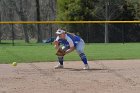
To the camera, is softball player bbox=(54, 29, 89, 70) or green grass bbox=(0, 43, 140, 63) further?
green grass bbox=(0, 43, 140, 63)

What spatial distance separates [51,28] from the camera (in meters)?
39.2

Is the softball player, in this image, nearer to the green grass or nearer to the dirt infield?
the dirt infield

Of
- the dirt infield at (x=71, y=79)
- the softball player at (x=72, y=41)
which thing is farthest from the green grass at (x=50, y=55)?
the softball player at (x=72, y=41)

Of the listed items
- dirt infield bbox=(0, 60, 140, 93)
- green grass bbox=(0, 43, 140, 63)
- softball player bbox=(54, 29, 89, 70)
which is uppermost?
softball player bbox=(54, 29, 89, 70)

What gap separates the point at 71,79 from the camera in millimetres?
12109

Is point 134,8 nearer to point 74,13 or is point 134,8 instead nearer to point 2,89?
point 74,13

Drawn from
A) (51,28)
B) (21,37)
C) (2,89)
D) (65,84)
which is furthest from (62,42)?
(21,37)

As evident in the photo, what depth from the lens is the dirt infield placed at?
33.4 ft

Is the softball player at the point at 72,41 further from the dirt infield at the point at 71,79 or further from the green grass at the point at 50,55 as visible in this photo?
the green grass at the point at 50,55

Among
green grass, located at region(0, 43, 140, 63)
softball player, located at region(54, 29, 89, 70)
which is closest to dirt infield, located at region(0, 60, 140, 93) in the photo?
softball player, located at region(54, 29, 89, 70)

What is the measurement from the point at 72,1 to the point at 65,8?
4.00 ft

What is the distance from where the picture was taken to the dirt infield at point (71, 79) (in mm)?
10171

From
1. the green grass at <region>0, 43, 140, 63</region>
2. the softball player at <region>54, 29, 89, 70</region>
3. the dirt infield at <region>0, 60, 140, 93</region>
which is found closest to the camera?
the dirt infield at <region>0, 60, 140, 93</region>

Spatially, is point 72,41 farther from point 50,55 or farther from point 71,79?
point 50,55
